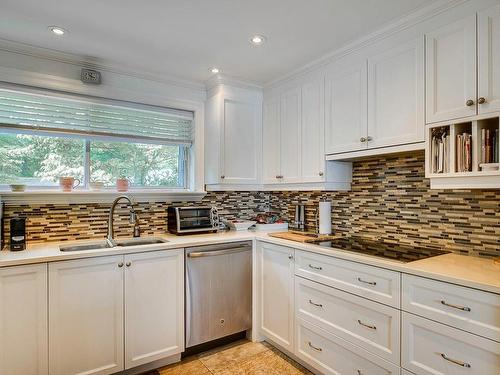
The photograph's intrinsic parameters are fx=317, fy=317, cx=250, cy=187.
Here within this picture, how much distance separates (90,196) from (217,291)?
1244mm

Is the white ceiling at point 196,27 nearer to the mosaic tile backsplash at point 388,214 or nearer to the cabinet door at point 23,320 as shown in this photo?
the mosaic tile backsplash at point 388,214

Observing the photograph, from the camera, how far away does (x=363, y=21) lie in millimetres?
1960

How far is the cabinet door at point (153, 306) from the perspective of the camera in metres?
2.16

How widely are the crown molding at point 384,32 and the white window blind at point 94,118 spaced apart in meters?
1.16

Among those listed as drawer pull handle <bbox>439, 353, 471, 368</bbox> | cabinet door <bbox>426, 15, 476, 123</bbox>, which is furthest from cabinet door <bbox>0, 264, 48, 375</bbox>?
cabinet door <bbox>426, 15, 476, 123</bbox>

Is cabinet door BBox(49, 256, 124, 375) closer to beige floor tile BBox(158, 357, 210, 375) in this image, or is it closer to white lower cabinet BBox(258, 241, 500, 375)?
beige floor tile BBox(158, 357, 210, 375)

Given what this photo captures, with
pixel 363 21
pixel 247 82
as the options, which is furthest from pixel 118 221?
pixel 363 21

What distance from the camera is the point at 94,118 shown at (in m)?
2.62

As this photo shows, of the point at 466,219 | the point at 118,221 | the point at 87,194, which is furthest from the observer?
the point at 118,221

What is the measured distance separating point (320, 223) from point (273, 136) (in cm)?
92

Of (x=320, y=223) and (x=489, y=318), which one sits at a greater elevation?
(x=320, y=223)

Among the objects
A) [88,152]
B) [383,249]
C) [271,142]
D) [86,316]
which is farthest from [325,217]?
[88,152]

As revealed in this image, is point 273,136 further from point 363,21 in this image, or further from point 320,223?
point 363,21

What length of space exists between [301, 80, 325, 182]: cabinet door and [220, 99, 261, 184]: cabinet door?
565 mm
